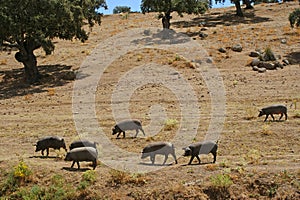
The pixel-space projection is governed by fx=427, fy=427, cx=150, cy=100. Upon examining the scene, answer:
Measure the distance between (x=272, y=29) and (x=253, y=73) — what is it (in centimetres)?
1513

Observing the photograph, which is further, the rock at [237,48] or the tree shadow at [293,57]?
the rock at [237,48]

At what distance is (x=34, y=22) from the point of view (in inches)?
1192

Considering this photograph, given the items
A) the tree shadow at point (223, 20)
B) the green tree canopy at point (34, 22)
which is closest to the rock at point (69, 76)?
the green tree canopy at point (34, 22)

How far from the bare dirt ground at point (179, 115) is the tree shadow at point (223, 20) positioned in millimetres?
261

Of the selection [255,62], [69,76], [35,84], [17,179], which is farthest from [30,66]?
[17,179]

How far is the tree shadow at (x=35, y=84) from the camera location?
1207 inches

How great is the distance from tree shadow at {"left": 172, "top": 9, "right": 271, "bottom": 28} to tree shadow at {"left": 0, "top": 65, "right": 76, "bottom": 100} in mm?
19536

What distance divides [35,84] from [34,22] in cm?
488

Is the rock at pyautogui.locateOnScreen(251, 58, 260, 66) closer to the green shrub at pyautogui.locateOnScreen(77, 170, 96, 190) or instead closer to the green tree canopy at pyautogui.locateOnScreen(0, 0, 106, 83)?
the green tree canopy at pyautogui.locateOnScreen(0, 0, 106, 83)

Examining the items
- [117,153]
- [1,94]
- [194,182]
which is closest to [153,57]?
[1,94]

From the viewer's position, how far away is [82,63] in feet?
122

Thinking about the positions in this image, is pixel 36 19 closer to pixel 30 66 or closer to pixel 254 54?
pixel 30 66

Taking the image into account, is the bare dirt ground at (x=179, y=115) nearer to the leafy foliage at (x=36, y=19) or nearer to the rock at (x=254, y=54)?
the rock at (x=254, y=54)

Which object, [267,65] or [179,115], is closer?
[179,115]
